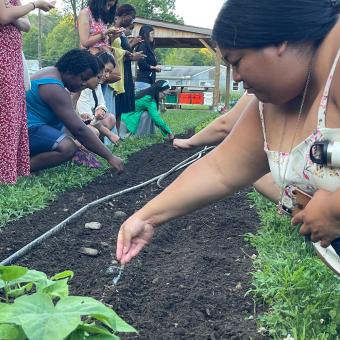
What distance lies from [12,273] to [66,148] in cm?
359

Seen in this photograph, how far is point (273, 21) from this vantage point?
5.28 feet

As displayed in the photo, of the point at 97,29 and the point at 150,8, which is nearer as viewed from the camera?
the point at 97,29

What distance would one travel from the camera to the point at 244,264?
2891 millimetres

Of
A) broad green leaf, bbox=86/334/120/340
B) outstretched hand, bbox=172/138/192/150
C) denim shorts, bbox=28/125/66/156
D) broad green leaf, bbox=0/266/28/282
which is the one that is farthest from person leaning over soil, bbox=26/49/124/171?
broad green leaf, bbox=86/334/120/340

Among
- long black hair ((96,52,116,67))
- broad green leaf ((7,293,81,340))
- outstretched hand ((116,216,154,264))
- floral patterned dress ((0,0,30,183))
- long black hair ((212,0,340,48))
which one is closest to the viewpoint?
broad green leaf ((7,293,81,340))

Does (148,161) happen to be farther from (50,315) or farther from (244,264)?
(50,315)

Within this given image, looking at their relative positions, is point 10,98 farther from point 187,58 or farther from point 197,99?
point 187,58

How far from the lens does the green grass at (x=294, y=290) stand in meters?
2.05

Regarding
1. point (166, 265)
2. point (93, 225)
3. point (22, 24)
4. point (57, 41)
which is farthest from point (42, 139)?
point (57, 41)

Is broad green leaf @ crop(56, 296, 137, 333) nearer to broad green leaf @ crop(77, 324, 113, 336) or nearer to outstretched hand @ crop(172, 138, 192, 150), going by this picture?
broad green leaf @ crop(77, 324, 113, 336)

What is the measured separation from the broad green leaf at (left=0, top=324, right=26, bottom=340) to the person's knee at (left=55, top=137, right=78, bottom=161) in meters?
3.74

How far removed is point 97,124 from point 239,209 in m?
2.27

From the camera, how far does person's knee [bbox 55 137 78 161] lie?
4980 millimetres

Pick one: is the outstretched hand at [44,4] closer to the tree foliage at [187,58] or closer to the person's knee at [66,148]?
the person's knee at [66,148]
